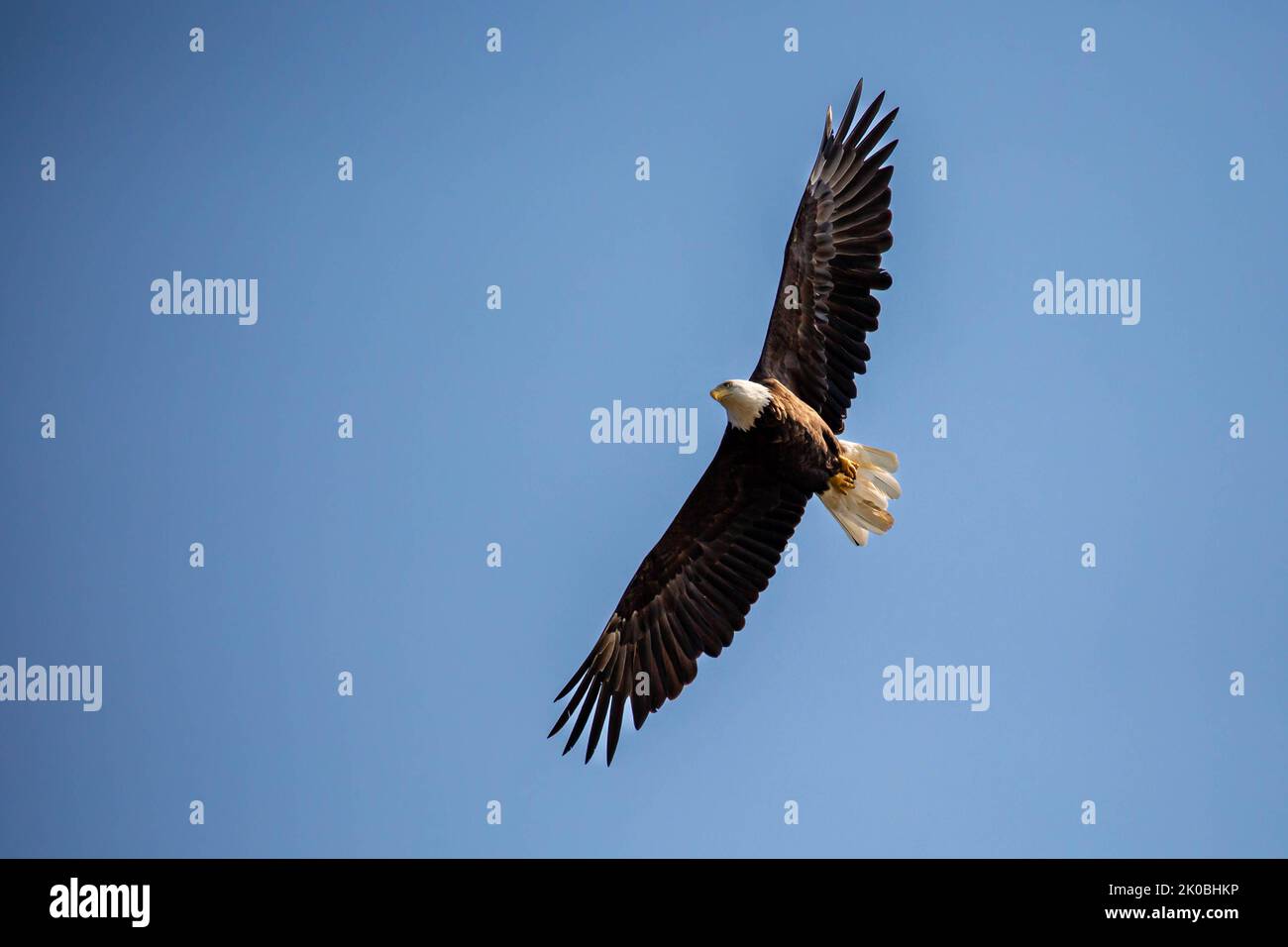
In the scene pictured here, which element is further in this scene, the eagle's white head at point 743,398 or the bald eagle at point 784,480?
the bald eagle at point 784,480

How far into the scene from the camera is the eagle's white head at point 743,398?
10.5 meters

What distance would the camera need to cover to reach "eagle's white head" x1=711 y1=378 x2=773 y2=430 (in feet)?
34.4

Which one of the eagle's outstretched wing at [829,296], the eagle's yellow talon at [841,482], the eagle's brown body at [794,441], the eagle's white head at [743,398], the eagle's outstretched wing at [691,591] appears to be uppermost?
the eagle's outstretched wing at [829,296]

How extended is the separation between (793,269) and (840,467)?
1.29 meters

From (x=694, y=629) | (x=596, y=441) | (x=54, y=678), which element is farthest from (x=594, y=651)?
(x=54, y=678)

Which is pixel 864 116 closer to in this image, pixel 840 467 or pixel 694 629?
pixel 840 467

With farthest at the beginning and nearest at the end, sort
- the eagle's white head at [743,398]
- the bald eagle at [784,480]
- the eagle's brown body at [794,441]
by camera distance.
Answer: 1. the bald eagle at [784,480]
2. the eagle's brown body at [794,441]
3. the eagle's white head at [743,398]

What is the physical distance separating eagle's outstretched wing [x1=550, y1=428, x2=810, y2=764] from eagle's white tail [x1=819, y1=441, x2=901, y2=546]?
0.30m

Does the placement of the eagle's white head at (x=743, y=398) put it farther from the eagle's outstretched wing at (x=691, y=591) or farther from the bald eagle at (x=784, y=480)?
the eagle's outstretched wing at (x=691, y=591)

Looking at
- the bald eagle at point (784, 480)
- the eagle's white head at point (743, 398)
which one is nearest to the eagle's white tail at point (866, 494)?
the bald eagle at point (784, 480)

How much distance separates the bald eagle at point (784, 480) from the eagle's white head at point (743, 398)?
0.20 m

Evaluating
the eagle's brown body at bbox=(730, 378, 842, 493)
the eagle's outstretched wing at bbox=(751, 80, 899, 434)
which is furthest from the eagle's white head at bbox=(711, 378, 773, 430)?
the eagle's outstretched wing at bbox=(751, 80, 899, 434)

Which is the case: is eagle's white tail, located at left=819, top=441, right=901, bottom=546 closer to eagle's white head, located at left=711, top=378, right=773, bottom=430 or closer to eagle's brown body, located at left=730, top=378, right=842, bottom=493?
eagle's brown body, located at left=730, top=378, right=842, bottom=493

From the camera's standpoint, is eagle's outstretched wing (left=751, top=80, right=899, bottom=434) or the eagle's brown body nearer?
the eagle's brown body
